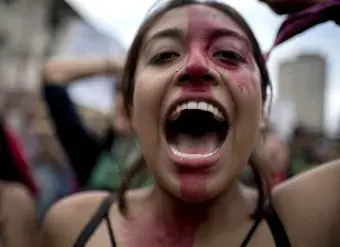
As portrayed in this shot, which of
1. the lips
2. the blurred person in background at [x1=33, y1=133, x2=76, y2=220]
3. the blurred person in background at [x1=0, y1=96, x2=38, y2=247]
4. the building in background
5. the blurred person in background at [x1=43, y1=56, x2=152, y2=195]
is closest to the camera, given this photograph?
the lips

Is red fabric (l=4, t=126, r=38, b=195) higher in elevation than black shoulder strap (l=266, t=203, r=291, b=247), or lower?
lower

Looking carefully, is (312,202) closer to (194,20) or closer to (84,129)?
(194,20)

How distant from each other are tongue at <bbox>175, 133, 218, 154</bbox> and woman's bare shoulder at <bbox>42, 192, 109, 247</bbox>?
26cm

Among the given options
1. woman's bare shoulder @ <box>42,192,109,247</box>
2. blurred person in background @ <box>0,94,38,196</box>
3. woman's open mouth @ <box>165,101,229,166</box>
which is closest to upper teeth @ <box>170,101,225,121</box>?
woman's open mouth @ <box>165,101,229,166</box>

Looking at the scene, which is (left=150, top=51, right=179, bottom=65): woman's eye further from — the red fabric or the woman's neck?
the red fabric

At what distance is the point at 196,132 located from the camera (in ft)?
3.76

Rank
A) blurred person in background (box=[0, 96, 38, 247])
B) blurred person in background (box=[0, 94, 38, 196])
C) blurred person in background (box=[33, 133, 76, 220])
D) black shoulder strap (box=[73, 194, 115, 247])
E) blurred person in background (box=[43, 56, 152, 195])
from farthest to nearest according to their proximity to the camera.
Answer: blurred person in background (box=[33, 133, 76, 220]) → blurred person in background (box=[43, 56, 152, 195]) → blurred person in background (box=[0, 94, 38, 196]) → blurred person in background (box=[0, 96, 38, 247]) → black shoulder strap (box=[73, 194, 115, 247])

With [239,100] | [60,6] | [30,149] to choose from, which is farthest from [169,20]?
[60,6]

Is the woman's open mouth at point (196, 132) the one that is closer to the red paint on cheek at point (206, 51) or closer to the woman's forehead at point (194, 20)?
the red paint on cheek at point (206, 51)

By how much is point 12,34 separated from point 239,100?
1189cm

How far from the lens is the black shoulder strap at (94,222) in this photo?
112 cm

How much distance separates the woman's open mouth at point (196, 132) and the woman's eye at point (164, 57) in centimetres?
11

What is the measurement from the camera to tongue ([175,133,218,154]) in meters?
1.05

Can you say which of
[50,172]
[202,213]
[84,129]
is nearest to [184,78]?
[202,213]
